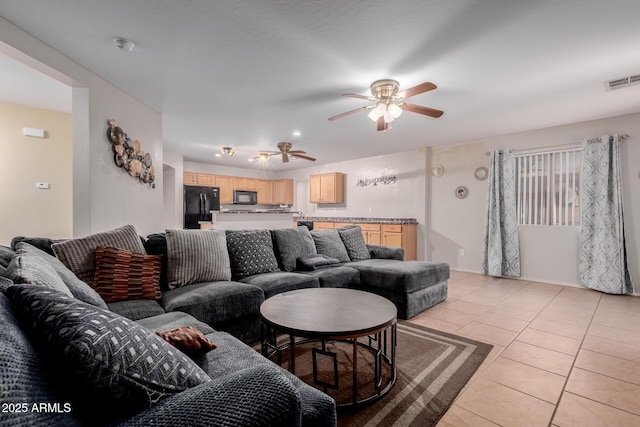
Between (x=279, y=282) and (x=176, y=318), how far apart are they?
99 centimetres

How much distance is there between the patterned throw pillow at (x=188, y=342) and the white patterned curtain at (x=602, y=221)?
4988 mm

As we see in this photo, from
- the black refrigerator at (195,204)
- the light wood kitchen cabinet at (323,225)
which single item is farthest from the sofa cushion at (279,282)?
the black refrigerator at (195,204)

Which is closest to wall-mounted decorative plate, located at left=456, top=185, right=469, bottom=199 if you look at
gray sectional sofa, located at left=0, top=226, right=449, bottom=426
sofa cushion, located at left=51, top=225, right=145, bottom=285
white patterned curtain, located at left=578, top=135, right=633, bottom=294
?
white patterned curtain, located at left=578, top=135, right=633, bottom=294

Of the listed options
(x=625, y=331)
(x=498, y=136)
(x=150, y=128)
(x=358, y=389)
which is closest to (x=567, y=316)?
(x=625, y=331)

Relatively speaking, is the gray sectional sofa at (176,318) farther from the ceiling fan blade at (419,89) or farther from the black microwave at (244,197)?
the black microwave at (244,197)

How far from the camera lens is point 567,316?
3.01 metres

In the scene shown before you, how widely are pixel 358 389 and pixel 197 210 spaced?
19.9ft

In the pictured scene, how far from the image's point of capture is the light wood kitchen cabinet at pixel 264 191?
28.0 ft

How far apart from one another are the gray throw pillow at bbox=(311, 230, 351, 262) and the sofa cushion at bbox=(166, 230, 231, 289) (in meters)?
1.23

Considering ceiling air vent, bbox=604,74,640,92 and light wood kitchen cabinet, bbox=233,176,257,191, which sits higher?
ceiling air vent, bbox=604,74,640,92

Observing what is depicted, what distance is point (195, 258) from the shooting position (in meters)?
2.47

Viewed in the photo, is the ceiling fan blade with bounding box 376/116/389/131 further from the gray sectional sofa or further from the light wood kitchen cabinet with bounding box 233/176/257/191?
the light wood kitchen cabinet with bounding box 233/176/257/191

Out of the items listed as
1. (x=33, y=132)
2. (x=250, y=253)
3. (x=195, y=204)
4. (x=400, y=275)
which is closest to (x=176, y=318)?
(x=250, y=253)

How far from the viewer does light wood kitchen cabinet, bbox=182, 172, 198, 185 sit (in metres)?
7.05
